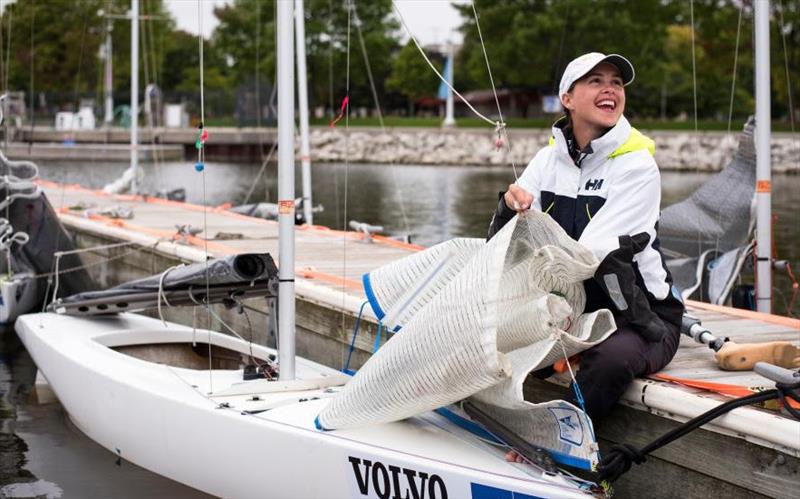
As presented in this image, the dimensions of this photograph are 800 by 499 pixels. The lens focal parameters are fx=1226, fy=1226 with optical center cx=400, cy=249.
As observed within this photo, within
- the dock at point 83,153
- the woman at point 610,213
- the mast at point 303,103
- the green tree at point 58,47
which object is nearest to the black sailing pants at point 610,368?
the woman at point 610,213

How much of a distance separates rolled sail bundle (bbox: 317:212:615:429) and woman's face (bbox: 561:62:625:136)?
59cm

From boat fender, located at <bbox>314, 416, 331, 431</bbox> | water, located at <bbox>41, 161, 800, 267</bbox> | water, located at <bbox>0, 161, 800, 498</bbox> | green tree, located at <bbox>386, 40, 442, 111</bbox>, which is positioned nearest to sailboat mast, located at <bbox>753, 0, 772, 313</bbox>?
water, located at <bbox>0, 161, 800, 498</bbox>

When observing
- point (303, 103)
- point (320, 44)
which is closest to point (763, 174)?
point (303, 103)

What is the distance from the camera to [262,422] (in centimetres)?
597

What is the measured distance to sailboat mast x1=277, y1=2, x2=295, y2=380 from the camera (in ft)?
20.7

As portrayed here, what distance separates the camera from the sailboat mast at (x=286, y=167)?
6.32 meters

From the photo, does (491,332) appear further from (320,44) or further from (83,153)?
(320,44)

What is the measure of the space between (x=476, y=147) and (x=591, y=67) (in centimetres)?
4817

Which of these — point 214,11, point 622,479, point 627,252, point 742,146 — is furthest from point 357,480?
point 214,11

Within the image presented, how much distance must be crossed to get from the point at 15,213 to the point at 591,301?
9348mm

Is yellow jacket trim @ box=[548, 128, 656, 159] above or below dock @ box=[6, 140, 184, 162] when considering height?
above

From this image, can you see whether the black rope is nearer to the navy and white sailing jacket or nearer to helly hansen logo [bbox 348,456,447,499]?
the navy and white sailing jacket

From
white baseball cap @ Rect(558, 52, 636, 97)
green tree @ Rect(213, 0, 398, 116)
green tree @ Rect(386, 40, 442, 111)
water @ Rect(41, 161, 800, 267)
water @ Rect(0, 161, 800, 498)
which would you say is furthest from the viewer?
green tree @ Rect(213, 0, 398, 116)

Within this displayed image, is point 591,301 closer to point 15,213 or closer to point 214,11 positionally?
point 15,213
